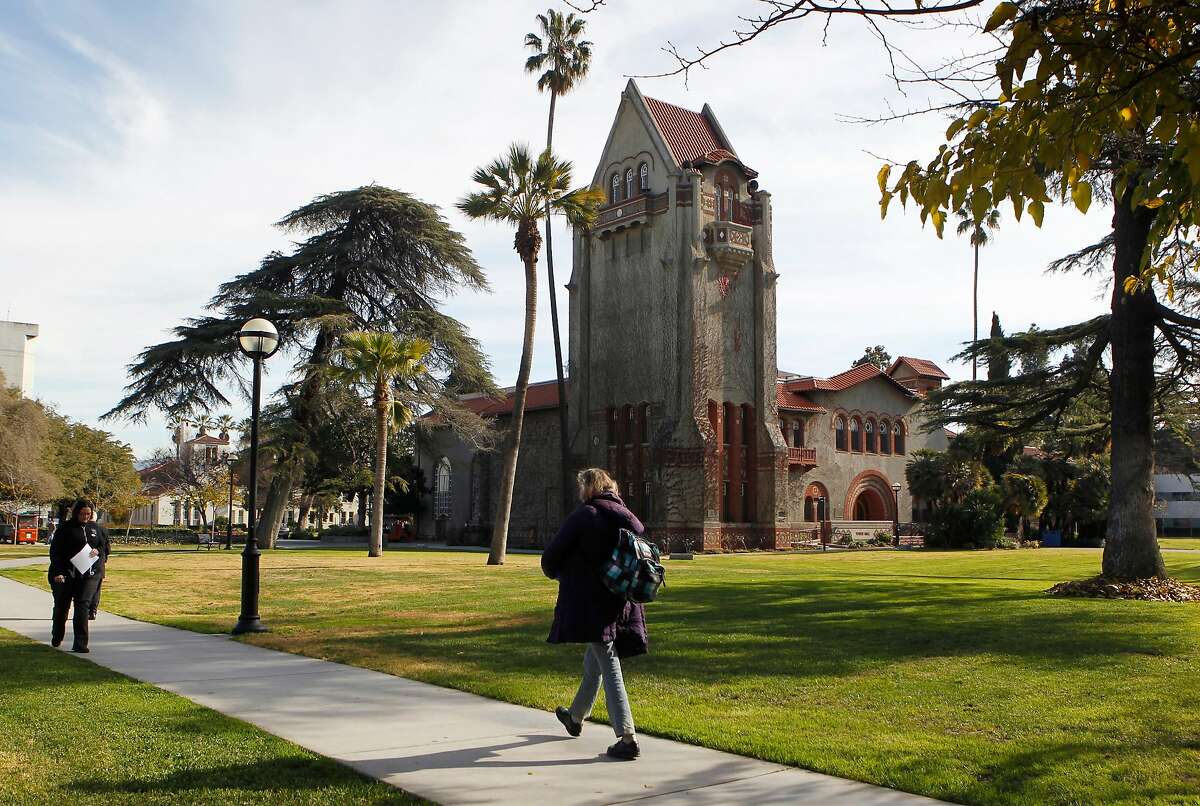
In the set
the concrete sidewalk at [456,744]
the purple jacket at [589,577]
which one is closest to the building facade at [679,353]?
the concrete sidewalk at [456,744]

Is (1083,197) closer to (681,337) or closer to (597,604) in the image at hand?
(597,604)

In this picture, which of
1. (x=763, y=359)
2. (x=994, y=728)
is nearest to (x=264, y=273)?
(x=763, y=359)

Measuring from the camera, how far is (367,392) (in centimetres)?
4156

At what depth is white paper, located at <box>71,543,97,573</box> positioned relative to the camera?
437 inches

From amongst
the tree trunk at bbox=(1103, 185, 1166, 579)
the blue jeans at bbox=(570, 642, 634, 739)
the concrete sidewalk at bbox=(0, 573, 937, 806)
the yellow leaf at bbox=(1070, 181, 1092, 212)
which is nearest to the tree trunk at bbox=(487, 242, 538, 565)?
the tree trunk at bbox=(1103, 185, 1166, 579)

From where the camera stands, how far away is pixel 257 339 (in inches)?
545

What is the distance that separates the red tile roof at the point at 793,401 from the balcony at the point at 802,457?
2269 millimetres

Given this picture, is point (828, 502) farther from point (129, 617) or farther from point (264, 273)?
point (129, 617)

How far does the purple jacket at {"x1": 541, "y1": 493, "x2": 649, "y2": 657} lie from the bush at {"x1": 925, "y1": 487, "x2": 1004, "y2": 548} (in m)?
45.7

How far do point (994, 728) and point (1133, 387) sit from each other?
12.7 meters

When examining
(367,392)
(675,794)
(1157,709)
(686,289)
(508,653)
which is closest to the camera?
(675,794)

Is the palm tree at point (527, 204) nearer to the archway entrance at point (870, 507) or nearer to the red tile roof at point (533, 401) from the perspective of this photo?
the red tile roof at point (533, 401)

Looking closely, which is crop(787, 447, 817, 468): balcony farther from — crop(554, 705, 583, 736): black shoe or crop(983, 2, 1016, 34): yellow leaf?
crop(983, 2, 1016, 34): yellow leaf

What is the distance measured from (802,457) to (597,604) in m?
46.3
